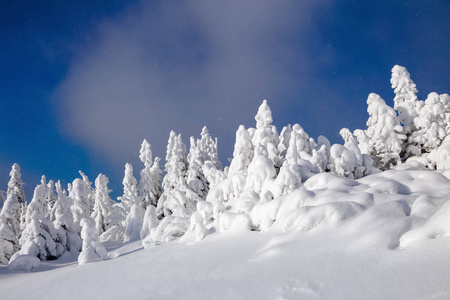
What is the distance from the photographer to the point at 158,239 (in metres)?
16.6

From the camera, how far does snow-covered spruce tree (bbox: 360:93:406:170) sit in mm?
22266

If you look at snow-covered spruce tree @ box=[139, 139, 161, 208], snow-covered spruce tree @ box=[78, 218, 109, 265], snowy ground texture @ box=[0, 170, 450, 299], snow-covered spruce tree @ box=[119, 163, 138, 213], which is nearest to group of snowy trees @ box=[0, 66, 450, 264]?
snow-covered spruce tree @ box=[78, 218, 109, 265]

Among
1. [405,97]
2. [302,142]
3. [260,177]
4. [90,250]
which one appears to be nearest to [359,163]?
[302,142]

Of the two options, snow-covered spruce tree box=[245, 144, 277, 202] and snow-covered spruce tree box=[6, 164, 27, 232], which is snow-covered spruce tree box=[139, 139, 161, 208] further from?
snow-covered spruce tree box=[245, 144, 277, 202]

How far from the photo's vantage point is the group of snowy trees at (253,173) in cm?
1544

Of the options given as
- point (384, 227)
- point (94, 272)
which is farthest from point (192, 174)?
point (384, 227)

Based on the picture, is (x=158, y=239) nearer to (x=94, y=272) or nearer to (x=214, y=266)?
(x=94, y=272)

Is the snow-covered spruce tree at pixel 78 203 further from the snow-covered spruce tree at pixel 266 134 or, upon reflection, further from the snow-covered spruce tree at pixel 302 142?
the snow-covered spruce tree at pixel 302 142

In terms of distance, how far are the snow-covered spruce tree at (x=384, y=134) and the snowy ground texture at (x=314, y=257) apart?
1023 centimetres

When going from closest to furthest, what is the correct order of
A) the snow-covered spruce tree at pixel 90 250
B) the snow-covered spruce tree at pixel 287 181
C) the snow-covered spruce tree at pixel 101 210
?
the snow-covered spruce tree at pixel 90 250, the snow-covered spruce tree at pixel 287 181, the snow-covered spruce tree at pixel 101 210

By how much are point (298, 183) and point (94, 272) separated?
9739 millimetres

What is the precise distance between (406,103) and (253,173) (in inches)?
672

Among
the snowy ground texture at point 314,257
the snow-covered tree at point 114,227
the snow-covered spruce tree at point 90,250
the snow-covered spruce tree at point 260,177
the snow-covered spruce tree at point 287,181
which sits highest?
the snow-covered tree at point 114,227

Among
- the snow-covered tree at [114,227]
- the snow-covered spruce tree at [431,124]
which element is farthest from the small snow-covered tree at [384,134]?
the snow-covered tree at [114,227]
